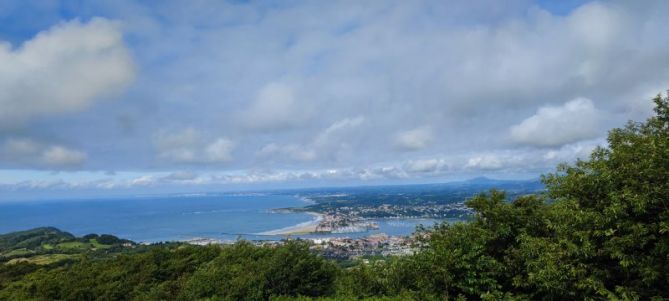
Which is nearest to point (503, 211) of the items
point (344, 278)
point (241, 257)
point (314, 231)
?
point (344, 278)

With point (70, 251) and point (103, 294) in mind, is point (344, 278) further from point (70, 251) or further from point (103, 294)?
point (70, 251)

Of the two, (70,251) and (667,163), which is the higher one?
(667,163)

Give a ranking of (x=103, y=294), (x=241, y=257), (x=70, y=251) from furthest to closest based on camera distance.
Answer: (x=70, y=251) → (x=241, y=257) → (x=103, y=294)

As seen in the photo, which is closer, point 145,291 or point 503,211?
point 503,211

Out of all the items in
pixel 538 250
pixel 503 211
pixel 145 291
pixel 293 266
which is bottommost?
pixel 145 291

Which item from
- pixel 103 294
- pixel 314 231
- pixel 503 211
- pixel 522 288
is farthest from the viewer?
pixel 314 231

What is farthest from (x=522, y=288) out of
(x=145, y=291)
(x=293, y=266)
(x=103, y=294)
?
(x=103, y=294)
